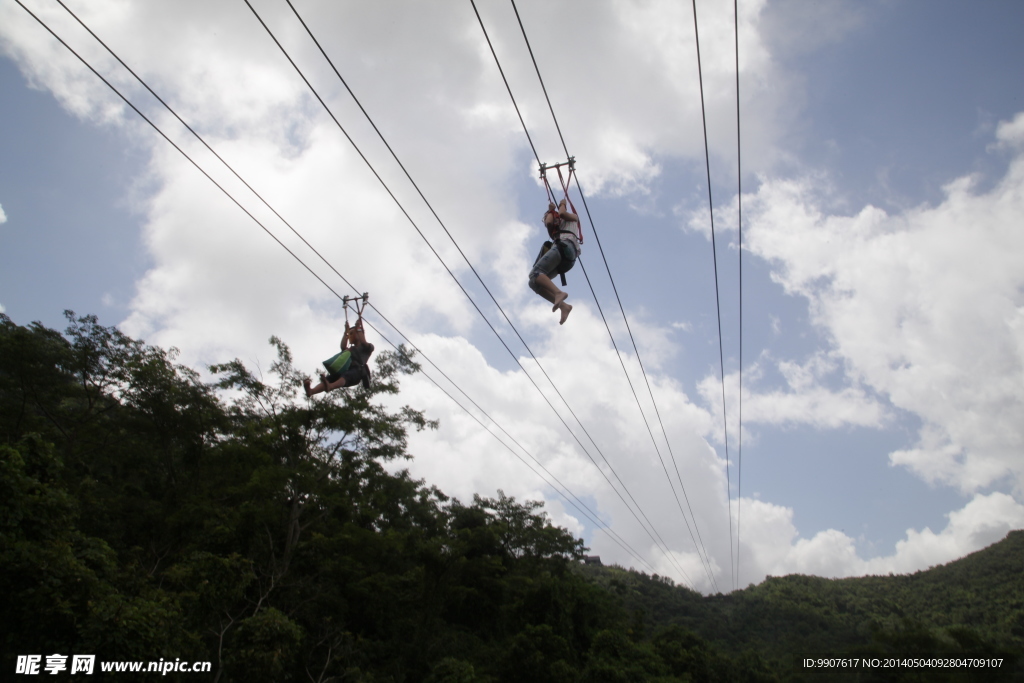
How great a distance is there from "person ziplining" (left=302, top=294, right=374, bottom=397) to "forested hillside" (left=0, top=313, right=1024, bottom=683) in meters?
5.31

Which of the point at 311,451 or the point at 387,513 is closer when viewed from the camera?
the point at 311,451

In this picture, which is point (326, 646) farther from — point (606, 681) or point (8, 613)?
point (8, 613)

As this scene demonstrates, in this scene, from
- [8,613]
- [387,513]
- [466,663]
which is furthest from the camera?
[387,513]

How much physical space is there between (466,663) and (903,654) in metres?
22.4

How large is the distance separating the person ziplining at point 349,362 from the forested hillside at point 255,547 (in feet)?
17.4

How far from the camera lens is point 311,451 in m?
17.0

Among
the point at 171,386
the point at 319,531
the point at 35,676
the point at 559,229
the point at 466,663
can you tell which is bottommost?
the point at 466,663

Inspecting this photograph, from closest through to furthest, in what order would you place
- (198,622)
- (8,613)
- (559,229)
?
(559,229)
(8,613)
(198,622)

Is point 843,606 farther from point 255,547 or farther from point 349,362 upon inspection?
point 349,362

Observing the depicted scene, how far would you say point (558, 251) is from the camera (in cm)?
585

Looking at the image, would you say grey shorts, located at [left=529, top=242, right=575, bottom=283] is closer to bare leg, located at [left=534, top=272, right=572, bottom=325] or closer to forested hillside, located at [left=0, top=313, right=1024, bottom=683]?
bare leg, located at [left=534, top=272, right=572, bottom=325]

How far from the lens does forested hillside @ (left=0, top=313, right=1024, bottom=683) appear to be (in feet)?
27.3

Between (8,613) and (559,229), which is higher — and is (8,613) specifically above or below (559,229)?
below

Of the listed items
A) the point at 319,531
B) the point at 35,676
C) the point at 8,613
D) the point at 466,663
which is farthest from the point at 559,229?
the point at 319,531
